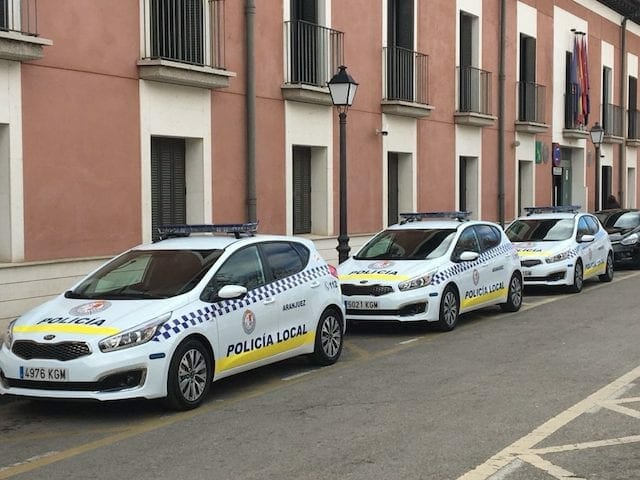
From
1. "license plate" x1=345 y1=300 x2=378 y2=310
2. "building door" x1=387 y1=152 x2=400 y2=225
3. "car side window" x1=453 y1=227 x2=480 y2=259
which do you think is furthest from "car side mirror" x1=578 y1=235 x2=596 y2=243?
"license plate" x1=345 y1=300 x2=378 y2=310

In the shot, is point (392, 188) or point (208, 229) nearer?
point (208, 229)

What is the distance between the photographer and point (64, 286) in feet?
40.0

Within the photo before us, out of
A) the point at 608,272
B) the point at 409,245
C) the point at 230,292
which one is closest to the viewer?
the point at 230,292

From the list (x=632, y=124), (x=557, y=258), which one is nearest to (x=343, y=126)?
(x=557, y=258)

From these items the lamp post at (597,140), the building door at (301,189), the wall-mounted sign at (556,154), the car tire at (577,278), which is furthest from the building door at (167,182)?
the lamp post at (597,140)

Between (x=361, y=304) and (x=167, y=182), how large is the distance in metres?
4.35

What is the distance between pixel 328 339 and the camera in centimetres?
977

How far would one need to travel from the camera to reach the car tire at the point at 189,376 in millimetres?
7500

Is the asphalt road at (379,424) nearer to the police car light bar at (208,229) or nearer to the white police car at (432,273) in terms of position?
the white police car at (432,273)

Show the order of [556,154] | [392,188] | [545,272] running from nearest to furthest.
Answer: [545,272] < [392,188] < [556,154]

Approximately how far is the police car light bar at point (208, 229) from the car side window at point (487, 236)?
195 inches

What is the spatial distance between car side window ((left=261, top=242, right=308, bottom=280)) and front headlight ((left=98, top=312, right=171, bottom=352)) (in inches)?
71.5

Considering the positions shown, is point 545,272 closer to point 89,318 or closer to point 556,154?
point 89,318

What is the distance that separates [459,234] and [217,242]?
5070 millimetres
